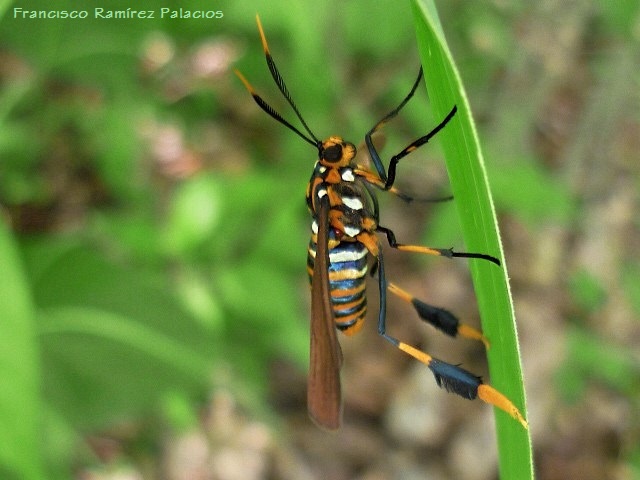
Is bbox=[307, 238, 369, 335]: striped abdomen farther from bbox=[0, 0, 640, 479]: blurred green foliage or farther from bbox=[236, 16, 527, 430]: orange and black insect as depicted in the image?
bbox=[0, 0, 640, 479]: blurred green foliage

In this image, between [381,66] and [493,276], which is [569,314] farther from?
[493,276]

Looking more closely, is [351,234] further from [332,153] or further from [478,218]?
[478,218]

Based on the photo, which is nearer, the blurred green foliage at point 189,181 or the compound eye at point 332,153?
the compound eye at point 332,153

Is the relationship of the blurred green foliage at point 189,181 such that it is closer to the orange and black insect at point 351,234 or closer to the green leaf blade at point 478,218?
the orange and black insect at point 351,234

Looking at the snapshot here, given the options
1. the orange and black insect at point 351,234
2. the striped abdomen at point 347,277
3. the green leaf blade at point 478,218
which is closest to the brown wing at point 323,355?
the orange and black insect at point 351,234

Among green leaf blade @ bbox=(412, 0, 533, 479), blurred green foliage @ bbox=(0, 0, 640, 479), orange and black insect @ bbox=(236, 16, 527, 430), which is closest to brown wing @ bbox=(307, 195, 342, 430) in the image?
orange and black insect @ bbox=(236, 16, 527, 430)

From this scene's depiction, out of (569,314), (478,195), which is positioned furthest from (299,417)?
(478,195)

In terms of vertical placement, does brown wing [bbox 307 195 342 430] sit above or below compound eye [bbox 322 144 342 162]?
below
